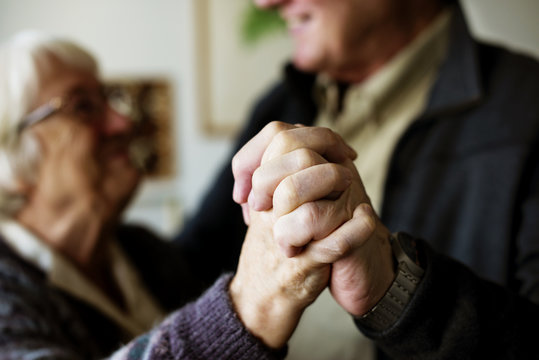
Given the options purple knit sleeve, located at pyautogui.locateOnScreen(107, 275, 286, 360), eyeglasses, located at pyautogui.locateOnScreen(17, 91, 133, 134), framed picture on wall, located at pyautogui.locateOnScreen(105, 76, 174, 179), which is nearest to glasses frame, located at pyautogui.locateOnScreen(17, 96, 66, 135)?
eyeglasses, located at pyautogui.locateOnScreen(17, 91, 133, 134)

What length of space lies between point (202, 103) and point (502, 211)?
189cm

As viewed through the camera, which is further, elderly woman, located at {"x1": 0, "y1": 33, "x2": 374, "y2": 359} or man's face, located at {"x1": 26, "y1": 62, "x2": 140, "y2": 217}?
man's face, located at {"x1": 26, "y1": 62, "x2": 140, "y2": 217}

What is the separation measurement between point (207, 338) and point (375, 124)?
2.47ft

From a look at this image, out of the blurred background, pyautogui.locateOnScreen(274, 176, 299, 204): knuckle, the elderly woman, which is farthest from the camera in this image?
the blurred background

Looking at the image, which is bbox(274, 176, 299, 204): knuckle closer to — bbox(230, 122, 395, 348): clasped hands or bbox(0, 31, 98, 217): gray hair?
bbox(230, 122, 395, 348): clasped hands

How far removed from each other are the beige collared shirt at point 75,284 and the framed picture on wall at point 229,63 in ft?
5.41

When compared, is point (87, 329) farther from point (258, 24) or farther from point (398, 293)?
point (258, 24)

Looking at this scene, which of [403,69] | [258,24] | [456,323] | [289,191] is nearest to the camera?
[289,191]

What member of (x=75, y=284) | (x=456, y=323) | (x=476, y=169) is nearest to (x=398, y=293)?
(x=456, y=323)

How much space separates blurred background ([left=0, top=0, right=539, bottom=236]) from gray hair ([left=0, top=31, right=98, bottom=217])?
61.4 inches

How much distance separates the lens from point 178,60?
99.8 inches

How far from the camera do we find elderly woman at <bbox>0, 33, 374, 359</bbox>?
706mm

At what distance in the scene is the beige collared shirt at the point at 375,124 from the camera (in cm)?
102

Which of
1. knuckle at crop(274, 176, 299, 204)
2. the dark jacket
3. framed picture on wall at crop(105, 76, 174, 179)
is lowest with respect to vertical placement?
framed picture on wall at crop(105, 76, 174, 179)
